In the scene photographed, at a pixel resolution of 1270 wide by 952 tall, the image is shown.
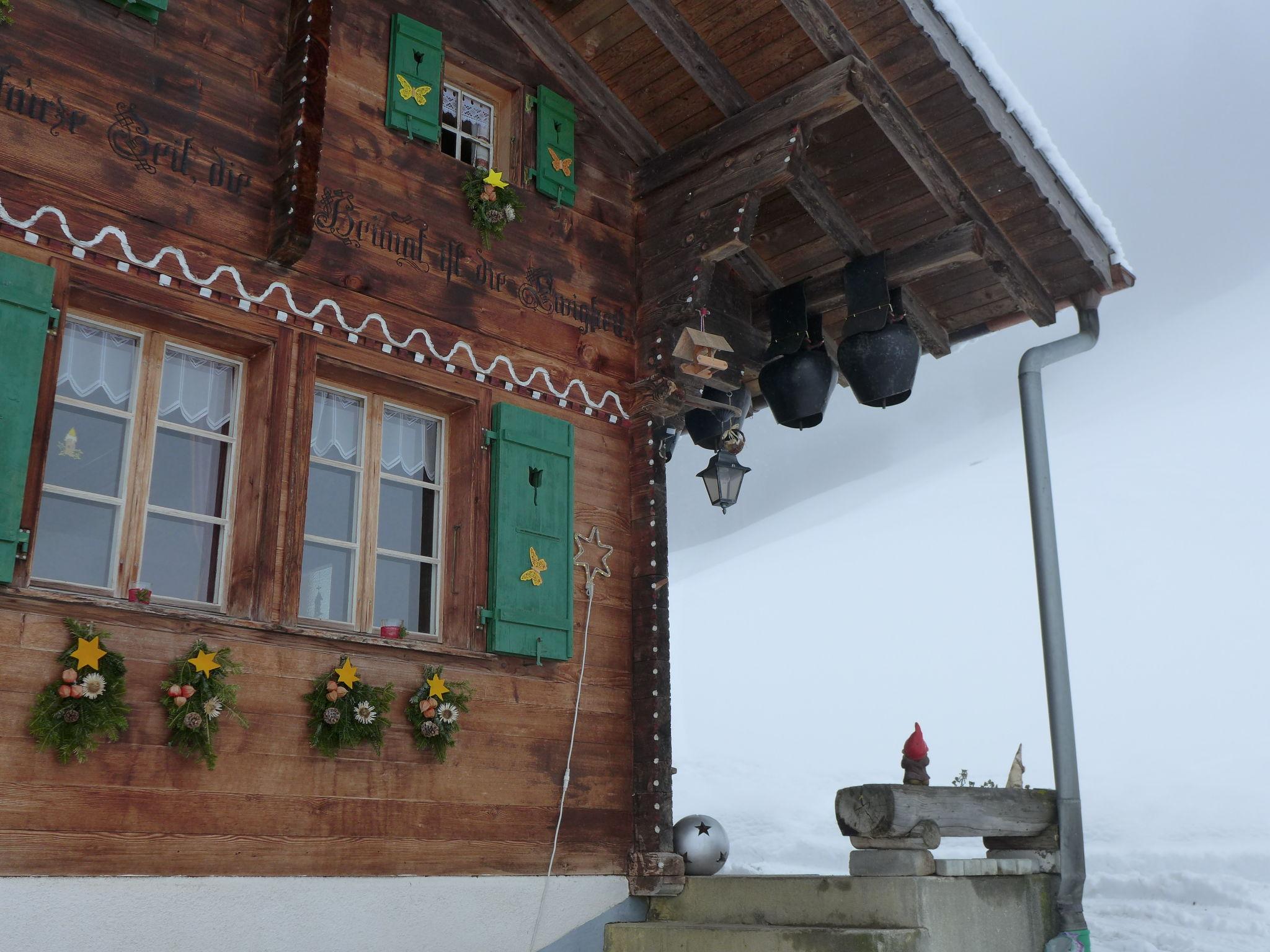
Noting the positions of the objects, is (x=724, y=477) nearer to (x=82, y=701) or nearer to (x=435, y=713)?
(x=435, y=713)

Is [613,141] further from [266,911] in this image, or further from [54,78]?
[266,911]

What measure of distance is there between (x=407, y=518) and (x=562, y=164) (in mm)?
2198

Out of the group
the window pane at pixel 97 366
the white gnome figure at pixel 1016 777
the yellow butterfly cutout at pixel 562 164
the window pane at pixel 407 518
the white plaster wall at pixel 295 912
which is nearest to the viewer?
the white plaster wall at pixel 295 912

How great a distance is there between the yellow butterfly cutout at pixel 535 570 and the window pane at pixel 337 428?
91 centimetres

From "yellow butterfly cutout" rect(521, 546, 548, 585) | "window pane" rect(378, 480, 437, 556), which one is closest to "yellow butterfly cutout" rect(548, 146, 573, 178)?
"window pane" rect(378, 480, 437, 556)

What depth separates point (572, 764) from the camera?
599cm

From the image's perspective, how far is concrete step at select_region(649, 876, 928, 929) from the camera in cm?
532

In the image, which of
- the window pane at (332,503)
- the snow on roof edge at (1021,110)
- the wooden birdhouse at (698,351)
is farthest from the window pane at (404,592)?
the snow on roof edge at (1021,110)

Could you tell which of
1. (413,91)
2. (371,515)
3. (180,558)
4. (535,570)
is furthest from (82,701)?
(413,91)

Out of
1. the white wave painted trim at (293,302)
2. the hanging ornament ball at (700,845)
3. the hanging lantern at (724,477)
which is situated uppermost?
the white wave painted trim at (293,302)

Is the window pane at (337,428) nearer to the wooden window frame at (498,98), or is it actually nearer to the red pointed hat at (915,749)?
the wooden window frame at (498,98)

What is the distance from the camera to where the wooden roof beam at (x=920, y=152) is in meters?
6.18

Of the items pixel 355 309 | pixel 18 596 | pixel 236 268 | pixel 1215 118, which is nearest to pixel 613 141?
pixel 355 309

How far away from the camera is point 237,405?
5.36 meters
